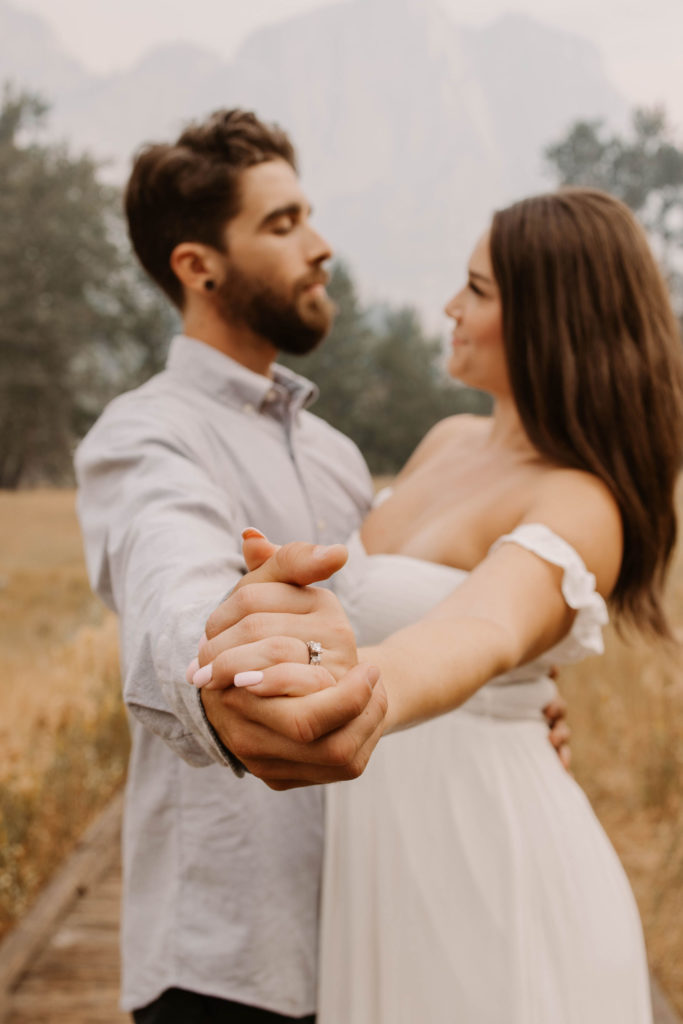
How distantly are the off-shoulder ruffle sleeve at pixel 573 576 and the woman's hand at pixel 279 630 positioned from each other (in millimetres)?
654

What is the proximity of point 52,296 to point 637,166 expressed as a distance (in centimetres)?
1363

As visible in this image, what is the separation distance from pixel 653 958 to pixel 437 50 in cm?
7775

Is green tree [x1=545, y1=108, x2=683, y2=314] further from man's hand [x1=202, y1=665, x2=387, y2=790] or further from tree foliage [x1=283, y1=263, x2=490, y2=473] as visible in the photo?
man's hand [x1=202, y1=665, x2=387, y2=790]

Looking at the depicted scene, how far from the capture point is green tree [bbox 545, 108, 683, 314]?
17.3m

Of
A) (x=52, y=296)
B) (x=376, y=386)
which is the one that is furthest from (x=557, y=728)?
(x=376, y=386)

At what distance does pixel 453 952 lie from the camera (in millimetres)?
1372

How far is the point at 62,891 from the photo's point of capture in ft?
11.0

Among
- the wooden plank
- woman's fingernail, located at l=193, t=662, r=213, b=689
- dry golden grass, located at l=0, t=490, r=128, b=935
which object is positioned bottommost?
the wooden plank

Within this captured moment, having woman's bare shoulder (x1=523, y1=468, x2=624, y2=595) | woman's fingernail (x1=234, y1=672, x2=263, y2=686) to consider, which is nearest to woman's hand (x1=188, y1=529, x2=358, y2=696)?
woman's fingernail (x1=234, y1=672, x2=263, y2=686)

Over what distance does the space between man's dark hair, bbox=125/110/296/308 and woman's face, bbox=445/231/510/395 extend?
0.57 metres

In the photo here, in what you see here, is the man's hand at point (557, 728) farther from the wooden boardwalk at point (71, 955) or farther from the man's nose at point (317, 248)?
the wooden boardwalk at point (71, 955)

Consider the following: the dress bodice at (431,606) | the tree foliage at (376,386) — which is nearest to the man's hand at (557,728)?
the dress bodice at (431,606)

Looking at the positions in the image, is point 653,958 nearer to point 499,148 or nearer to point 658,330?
point 658,330

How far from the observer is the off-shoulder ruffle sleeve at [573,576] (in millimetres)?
1308
